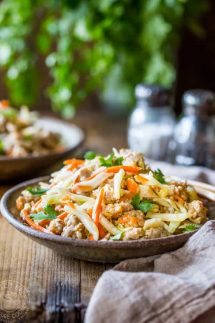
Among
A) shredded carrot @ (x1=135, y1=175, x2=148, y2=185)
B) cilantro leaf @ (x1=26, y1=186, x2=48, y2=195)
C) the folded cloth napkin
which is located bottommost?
the folded cloth napkin

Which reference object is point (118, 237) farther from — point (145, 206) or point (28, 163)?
point (28, 163)

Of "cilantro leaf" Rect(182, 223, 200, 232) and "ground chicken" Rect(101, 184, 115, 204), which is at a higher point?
"ground chicken" Rect(101, 184, 115, 204)

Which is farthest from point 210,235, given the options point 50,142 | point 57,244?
point 50,142

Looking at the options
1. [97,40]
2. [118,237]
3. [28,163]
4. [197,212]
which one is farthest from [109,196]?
[97,40]

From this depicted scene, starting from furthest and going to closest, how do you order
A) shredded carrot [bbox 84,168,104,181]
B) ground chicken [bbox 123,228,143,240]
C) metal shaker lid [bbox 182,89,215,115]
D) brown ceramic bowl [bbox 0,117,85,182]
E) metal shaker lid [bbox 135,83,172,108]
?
metal shaker lid [bbox 135,83,172,108], metal shaker lid [bbox 182,89,215,115], brown ceramic bowl [bbox 0,117,85,182], shredded carrot [bbox 84,168,104,181], ground chicken [bbox 123,228,143,240]

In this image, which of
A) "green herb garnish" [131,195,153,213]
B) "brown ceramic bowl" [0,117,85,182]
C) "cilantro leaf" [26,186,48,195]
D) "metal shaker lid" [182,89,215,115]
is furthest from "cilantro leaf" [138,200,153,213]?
"metal shaker lid" [182,89,215,115]

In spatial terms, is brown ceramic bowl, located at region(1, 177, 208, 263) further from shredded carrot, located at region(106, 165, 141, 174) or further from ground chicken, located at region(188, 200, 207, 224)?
shredded carrot, located at region(106, 165, 141, 174)

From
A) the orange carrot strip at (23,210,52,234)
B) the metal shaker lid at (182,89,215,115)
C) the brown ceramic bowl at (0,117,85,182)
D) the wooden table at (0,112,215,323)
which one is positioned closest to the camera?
the wooden table at (0,112,215,323)
